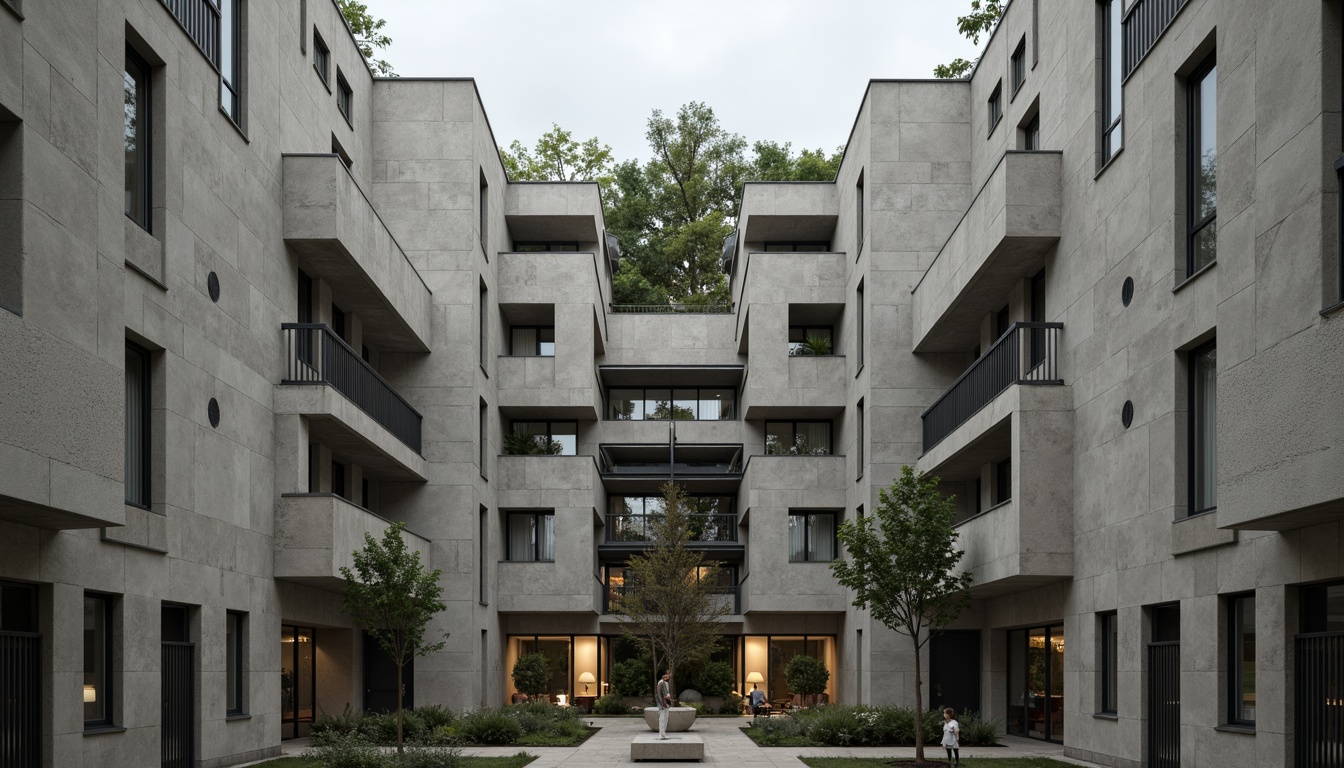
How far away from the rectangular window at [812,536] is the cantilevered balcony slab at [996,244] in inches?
406

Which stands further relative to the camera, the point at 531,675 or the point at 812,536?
the point at 812,536

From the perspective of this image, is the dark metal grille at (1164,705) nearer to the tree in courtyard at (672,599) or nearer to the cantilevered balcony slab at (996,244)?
the cantilevered balcony slab at (996,244)

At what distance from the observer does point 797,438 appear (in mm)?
42688

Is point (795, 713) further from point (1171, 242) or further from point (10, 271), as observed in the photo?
point (10, 271)

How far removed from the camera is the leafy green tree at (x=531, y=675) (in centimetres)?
3872

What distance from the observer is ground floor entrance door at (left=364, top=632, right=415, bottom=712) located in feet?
108

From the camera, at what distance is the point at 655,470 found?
4503 centimetres

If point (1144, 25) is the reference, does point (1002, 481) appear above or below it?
below

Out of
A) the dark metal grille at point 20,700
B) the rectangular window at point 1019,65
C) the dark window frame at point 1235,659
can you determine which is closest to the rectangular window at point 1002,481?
the rectangular window at point 1019,65

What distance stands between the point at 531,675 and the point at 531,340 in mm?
11827

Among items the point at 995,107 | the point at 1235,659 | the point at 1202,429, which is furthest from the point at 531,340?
the point at 1235,659

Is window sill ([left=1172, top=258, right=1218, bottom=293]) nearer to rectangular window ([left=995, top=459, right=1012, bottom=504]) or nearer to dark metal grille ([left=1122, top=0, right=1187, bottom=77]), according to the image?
dark metal grille ([left=1122, top=0, right=1187, bottom=77])

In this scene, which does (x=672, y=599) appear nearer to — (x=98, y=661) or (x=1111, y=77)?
(x=1111, y=77)

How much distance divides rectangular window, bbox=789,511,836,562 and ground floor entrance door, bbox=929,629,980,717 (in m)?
7.59
